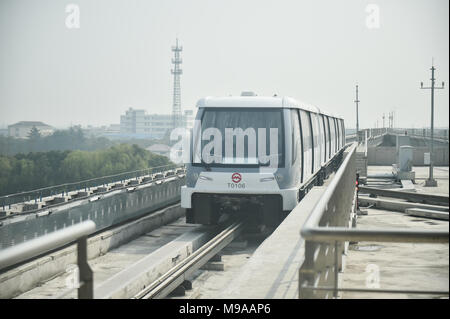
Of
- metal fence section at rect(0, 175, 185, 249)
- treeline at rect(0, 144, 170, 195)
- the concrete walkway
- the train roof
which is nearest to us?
the concrete walkway

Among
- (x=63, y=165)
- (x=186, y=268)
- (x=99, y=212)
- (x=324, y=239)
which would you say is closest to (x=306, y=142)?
(x=99, y=212)

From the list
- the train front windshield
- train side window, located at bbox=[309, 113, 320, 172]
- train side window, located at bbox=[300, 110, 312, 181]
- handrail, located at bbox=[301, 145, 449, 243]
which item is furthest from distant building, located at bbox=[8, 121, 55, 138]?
handrail, located at bbox=[301, 145, 449, 243]

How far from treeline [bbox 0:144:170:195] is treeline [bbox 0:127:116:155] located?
18682mm

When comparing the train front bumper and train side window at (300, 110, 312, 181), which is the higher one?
train side window at (300, 110, 312, 181)

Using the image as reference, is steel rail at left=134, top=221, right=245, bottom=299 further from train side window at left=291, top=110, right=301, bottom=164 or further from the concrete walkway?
the concrete walkway

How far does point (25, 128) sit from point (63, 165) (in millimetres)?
66241

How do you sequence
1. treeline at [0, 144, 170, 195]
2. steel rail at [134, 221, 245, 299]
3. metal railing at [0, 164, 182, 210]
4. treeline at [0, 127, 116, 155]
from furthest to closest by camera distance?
treeline at [0, 127, 116, 155] → treeline at [0, 144, 170, 195] → metal railing at [0, 164, 182, 210] → steel rail at [134, 221, 245, 299]

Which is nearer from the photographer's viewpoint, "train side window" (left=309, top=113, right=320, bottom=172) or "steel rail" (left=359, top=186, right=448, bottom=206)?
"train side window" (left=309, top=113, right=320, bottom=172)

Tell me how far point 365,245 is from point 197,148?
12.9 ft

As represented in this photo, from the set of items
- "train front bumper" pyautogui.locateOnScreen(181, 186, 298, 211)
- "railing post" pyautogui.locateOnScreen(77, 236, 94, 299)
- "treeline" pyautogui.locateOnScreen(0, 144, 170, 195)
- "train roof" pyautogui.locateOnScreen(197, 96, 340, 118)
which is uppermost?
"train roof" pyautogui.locateOnScreen(197, 96, 340, 118)

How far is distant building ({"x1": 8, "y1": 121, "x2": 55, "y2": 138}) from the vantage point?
18393 centimetres

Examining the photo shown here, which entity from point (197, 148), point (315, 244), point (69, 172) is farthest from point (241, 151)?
point (69, 172)

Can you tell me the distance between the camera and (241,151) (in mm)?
15039

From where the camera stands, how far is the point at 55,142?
178 meters
